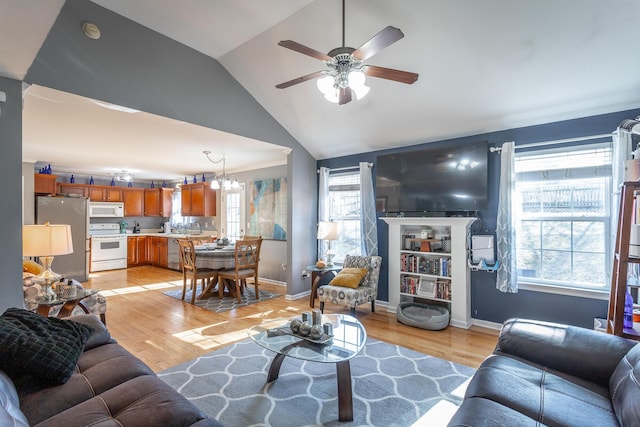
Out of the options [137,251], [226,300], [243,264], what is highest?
[243,264]

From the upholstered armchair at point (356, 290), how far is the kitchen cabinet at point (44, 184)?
19.7 feet

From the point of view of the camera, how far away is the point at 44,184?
243 inches

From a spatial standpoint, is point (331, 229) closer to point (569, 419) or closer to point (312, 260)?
point (312, 260)

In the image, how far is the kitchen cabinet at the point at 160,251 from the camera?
762 cm

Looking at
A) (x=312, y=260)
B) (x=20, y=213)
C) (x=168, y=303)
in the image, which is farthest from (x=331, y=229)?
(x=20, y=213)

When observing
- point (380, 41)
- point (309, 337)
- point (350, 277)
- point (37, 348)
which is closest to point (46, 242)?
point (37, 348)

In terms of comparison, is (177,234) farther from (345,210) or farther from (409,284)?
(409,284)

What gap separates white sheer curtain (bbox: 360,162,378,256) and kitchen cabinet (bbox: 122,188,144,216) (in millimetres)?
6421

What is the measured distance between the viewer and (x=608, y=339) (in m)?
1.79

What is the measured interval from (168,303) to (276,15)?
13.7 feet

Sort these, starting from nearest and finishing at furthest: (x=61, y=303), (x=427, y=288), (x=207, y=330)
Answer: (x=61, y=303)
(x=207, y=330)
(x=427, y=288)

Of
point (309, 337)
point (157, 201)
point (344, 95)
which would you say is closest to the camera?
point (309, 337)

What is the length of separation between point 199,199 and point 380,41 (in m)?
6.26

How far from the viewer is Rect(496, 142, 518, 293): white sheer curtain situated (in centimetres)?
349
